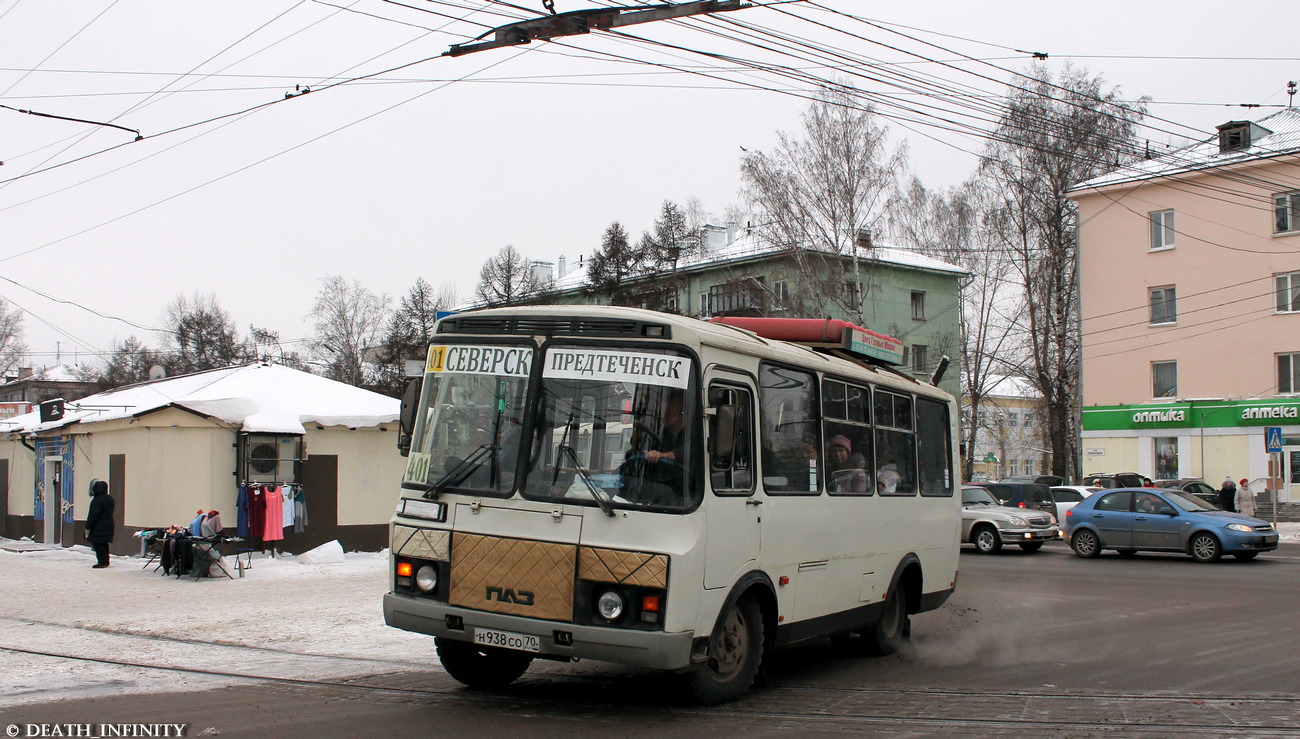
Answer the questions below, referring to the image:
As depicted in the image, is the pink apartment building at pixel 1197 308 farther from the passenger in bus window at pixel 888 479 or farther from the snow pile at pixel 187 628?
the snow pile at pixel 187 628

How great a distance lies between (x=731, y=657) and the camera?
7.93m

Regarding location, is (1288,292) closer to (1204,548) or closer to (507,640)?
(1204,548)

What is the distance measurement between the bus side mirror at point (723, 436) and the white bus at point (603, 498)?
0.02 m

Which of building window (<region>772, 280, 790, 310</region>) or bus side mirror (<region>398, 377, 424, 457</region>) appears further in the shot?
building window (<region>772, 280, 790, 310</region>)

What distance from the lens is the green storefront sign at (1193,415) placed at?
40469 mm

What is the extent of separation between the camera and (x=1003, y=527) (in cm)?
2527

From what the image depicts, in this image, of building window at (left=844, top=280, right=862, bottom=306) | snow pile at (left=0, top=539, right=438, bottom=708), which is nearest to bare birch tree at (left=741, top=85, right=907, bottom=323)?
building window at (left=844, top=280, right=862, bottom=306)

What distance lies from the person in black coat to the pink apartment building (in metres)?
35.5

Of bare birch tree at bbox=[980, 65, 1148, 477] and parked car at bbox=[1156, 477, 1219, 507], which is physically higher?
bare birch tree at bbox=[980, 65, 1148, 477]

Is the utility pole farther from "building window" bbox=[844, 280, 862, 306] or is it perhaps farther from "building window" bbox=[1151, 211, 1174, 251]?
"building window" bbox=[1151, 211, 1174, 251]

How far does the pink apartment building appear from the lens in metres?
41.2

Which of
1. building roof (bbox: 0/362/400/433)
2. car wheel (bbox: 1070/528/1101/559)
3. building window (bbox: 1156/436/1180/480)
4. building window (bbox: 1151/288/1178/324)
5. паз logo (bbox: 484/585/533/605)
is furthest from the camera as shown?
building window (bbox: 1151/288/1178/324)

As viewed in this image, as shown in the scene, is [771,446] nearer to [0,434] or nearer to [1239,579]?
[1239,579]

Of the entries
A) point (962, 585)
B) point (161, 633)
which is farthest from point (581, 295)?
point (161, 633)
